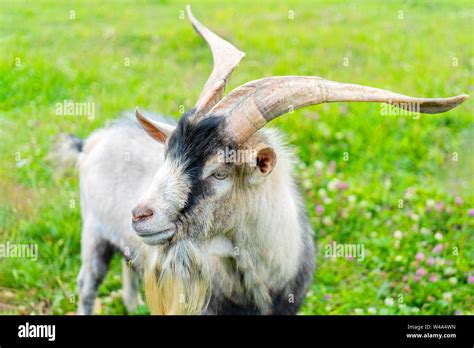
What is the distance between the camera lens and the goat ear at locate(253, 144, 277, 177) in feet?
11.6

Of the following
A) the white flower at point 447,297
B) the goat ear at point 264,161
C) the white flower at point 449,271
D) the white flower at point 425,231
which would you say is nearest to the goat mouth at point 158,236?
the goat ear at point 264,161

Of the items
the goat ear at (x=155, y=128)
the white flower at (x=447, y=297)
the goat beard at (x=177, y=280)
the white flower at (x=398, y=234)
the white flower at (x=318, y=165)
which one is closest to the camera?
the goat beard at (x=177, y=280)

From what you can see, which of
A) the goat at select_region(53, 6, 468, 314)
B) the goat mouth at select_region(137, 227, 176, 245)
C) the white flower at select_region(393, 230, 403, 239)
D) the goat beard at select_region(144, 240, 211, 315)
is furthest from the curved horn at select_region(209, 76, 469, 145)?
the white flower at select_region(393, 230, 403, 239)

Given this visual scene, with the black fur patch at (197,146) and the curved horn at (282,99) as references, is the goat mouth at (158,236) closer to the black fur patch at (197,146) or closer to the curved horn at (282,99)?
the black fur patch at (197,146)

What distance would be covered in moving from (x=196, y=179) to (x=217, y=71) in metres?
0.97

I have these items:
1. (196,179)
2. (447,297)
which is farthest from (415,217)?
(196,179)

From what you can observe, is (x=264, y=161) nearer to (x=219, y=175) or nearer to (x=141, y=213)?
(x=219, y=175)

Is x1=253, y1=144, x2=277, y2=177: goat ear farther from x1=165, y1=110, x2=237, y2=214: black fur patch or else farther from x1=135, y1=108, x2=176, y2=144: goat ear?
x1=135, y1=108, x2=176, y2=144: goat ear

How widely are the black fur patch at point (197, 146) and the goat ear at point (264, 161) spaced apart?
0.14 m

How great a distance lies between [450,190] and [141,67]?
3.87 metres

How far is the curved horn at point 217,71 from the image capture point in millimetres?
3773

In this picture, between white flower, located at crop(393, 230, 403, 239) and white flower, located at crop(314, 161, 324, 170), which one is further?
white flower, located at crop(314, 161, 324, 170)

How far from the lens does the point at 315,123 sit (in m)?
6.86
